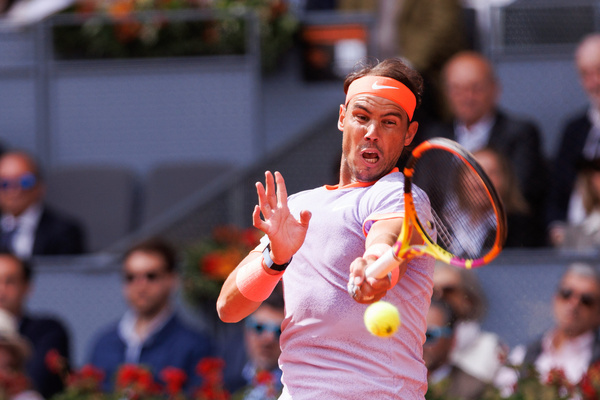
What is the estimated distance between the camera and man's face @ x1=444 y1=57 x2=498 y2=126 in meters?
6.50

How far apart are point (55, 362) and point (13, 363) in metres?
0.47

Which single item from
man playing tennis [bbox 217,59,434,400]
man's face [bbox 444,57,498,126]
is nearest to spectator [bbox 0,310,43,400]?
man playing tennis [bbox 217,59,434,400]

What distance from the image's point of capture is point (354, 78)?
2879 millimetres

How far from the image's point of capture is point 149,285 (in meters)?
6.05

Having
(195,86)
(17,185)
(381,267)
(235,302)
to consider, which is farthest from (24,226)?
(381,267)

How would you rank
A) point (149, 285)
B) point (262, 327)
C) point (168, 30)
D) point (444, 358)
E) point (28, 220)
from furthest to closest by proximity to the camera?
point (168, 30) → point (28, 220) → point (149, 285) → point (444, 358) → point (262, 327)

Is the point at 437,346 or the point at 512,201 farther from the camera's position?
the point at 512,201

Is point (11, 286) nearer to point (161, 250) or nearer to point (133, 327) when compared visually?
point (133, 327)

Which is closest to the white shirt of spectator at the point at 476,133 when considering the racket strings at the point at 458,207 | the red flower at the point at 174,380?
the red flower at the point at 174,380

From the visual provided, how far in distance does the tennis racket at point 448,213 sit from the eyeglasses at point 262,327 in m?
1.22

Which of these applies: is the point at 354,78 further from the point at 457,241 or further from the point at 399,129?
the point at 457,241

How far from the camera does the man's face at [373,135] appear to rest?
272 centimetres

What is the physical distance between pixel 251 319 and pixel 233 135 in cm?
297

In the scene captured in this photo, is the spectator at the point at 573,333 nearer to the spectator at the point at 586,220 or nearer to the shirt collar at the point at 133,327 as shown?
the spectator at the point at 586,220
